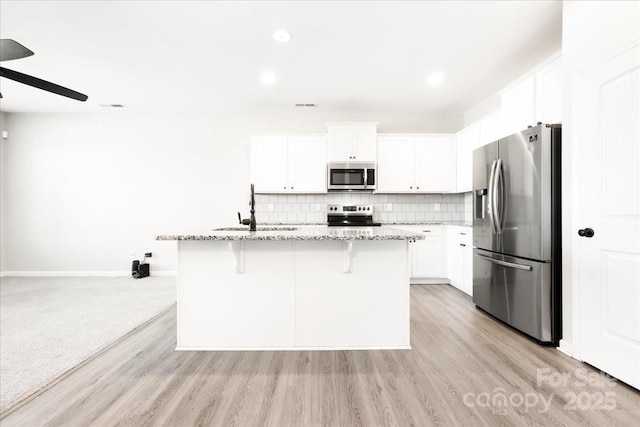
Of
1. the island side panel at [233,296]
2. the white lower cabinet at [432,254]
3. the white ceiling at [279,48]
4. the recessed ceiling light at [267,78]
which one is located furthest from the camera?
the white lower cabinet at [432,254]

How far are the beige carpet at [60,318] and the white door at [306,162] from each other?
7.81ft

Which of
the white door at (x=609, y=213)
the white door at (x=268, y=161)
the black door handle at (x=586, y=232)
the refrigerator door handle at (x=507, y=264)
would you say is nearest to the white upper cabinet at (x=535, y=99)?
the white door at (x=609, y=213)

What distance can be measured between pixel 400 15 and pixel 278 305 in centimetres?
254

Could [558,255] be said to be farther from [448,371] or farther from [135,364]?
[135,364]

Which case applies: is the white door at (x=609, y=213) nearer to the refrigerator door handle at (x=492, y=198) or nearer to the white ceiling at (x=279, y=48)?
the refrigerator door handle at (x=492, y=198)

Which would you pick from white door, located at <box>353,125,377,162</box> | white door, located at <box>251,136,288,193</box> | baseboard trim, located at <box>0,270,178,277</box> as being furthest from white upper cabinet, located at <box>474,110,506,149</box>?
baseboard trim, located at <box>0,270,178,277</box>

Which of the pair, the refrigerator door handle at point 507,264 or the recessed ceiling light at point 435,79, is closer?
the refrigerator door handle at point 507,264

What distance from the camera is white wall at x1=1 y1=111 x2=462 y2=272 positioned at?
5.10m

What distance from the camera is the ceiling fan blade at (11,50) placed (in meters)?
1.84

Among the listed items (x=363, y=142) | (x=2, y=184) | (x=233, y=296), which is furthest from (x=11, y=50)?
(x=2, y=184)

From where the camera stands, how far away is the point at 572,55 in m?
2.23

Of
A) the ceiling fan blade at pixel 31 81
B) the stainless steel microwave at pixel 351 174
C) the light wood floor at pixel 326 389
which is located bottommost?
the light wood floor at pixel 326 389

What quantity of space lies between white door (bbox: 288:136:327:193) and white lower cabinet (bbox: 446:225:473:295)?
6.76 ft

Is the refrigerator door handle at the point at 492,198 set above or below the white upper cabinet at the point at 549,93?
below
